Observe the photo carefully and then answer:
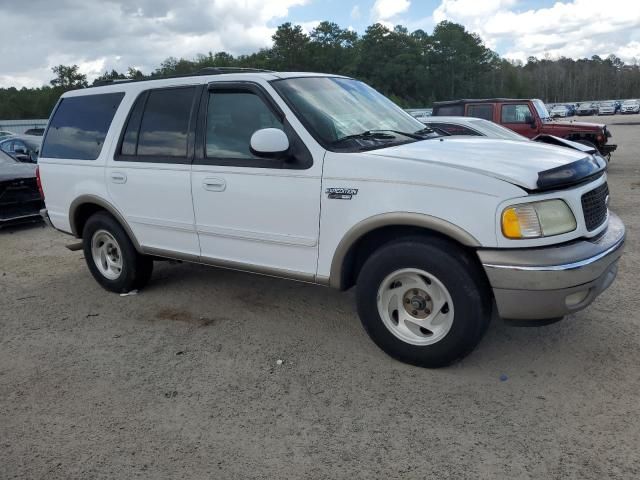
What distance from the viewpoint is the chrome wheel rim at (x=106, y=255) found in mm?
5566

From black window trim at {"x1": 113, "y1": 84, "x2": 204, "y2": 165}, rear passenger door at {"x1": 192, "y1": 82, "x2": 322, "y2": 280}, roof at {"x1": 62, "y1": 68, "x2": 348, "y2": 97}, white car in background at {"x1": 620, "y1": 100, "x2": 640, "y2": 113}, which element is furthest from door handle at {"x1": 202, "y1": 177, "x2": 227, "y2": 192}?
white car in background at {"x1": 620, "y1": 100, "x2": 640, "y2": 113}

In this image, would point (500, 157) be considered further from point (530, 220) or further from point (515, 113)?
point (515, 113)

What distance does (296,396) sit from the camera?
346cm

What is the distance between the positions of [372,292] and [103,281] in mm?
3304

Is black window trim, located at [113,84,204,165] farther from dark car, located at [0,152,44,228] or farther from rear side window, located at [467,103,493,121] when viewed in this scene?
rear side window, located at [467,103,493,121]

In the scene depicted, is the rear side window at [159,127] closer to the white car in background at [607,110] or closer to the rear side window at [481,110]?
the rear side window at [481,110]

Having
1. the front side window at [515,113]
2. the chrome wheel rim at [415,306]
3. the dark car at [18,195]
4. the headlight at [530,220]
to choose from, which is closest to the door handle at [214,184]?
the chrome wheel rim at [415,306]

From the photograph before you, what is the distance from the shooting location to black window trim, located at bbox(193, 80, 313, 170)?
12.6ft

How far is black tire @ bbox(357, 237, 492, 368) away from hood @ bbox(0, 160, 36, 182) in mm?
7673

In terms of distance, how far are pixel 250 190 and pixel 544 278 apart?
214 cm

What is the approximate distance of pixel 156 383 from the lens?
370 cm

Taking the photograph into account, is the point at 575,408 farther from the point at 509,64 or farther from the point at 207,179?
the point at 509,64

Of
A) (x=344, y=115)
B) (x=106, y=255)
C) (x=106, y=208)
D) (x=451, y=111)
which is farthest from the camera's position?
(x=451, y=111)

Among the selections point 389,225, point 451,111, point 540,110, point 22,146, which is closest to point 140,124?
point 389,225
